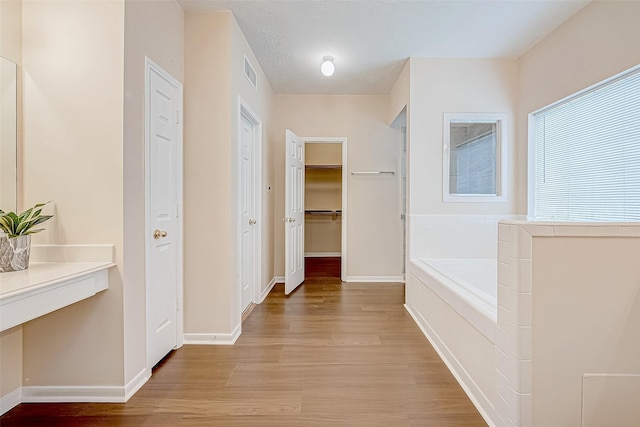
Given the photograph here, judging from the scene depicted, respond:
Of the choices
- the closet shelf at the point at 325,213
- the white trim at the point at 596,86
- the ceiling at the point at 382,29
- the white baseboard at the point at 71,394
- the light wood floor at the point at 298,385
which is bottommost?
the light wood floor at the point at 298,385

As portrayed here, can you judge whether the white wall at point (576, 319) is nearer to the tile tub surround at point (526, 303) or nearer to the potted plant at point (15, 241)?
the tile tub surround at point (526, 303)

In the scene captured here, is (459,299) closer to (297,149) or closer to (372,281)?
(372,281)

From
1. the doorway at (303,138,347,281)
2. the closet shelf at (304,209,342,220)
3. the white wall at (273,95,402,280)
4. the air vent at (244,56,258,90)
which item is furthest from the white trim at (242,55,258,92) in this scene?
the closet shelf at (304,209,342,220)

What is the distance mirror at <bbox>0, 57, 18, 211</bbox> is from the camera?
67.1 inches

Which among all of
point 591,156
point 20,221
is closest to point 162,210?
point 20,221

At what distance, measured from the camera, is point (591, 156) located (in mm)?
2654

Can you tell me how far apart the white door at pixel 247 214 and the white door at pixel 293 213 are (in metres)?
0.48

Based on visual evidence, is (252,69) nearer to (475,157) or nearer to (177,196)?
(177,196)

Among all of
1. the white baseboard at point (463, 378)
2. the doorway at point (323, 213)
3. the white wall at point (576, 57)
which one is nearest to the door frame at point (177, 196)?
the white baseboard at point (463, 378)

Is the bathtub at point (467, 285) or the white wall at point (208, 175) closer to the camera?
the bathtub at point (467, 285)

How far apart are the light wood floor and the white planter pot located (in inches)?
31.5

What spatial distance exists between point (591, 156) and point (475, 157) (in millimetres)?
1004

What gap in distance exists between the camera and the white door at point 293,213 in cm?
393

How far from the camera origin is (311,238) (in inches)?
266
